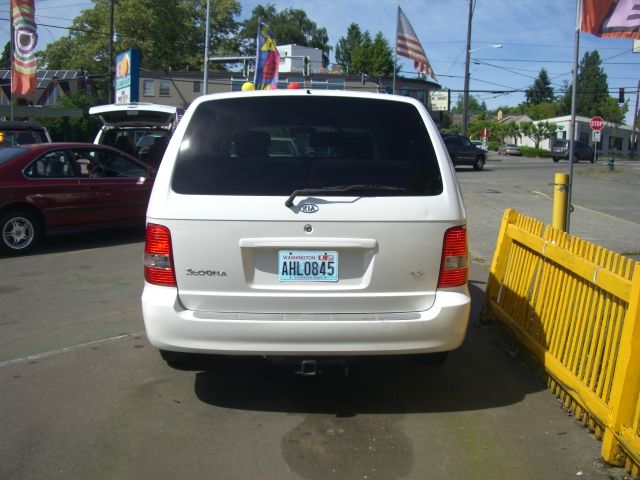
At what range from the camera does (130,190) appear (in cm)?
1030

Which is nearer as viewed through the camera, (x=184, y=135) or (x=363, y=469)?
(x=363, y=469)

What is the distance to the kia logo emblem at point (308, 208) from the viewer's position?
366 cm

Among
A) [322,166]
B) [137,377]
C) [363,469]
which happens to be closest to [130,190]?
[137,377]

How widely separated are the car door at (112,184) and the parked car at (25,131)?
271 centimetres

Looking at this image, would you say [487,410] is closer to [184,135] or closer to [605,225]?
[184,135]

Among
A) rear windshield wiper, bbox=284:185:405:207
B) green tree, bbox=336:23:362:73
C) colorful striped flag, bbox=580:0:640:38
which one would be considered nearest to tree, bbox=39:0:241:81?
green tree, bbox=336:23:362:73

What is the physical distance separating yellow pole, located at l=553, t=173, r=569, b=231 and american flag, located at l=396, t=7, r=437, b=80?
85.2 feet

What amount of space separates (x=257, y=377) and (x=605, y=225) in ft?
29.8

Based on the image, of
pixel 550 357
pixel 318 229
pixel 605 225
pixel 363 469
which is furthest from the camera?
pixel 605 225

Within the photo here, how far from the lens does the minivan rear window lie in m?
3.79

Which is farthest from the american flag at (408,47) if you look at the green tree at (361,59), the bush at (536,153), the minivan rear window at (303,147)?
the green tree at (361,59)

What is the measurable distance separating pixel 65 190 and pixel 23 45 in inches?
510

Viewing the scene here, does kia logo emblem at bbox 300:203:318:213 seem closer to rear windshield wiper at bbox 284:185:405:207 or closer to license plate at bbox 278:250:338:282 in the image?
rear windshield wiper at bbox 284:185:405:207

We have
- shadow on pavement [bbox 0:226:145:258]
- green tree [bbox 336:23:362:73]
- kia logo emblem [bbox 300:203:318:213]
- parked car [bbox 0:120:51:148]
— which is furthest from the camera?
green tree [bbox 336:23:362:73]
